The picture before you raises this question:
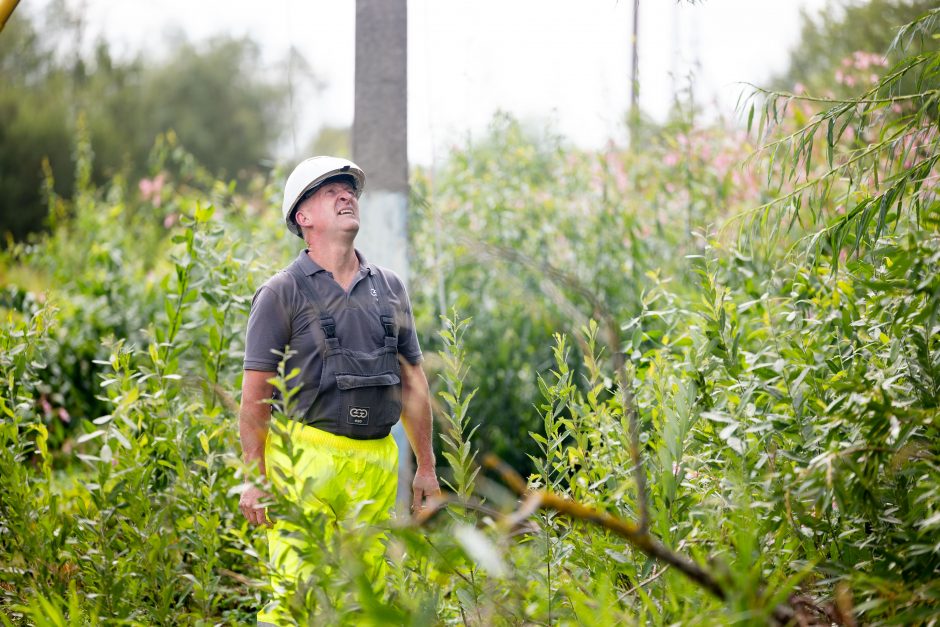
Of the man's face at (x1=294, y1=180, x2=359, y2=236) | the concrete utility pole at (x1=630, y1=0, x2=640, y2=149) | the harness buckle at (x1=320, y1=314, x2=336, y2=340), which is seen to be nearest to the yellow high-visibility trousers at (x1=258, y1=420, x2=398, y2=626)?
the harness buckle at (x1=320, y1=314, x2=336, y2=340)

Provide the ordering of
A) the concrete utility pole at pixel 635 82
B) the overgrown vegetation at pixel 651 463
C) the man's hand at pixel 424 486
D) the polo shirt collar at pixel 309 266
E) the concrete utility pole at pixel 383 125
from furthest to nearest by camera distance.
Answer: the concrete utility pole at pixel 635 82 < the concrete utility pole at pixel 383 125 < the man's hand at pixel 424 486 < the polo shirt collar at pixel 309 266 < the overgrown vegetation at pixel 651 463

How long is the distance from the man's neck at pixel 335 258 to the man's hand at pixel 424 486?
0.70 meters

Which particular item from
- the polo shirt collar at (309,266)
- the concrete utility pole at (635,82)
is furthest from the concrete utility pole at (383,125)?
the concrete utility pole at (635,82)

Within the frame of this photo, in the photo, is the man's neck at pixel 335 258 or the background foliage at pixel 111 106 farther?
the background foliage at pixel 111 106

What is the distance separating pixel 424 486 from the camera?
10.8 ft

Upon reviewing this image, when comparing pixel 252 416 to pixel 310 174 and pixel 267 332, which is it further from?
pixel 310 174

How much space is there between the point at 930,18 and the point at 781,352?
39.9 inches

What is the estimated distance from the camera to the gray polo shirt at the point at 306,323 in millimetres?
2969

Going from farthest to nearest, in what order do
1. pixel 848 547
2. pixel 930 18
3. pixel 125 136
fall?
1. pixel 125 136
2. pixel 930 18
3. pixel 848 547

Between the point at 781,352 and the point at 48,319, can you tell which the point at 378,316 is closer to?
the point at 781,352

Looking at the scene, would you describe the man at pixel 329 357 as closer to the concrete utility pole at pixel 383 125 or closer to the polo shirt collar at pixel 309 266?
the polo shirt collar at pixel 309 266

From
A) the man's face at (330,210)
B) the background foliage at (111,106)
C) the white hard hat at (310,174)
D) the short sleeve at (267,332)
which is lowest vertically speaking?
the short sleeve at (267,332)

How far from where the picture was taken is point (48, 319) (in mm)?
3773

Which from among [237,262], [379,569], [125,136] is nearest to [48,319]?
[237,262]
